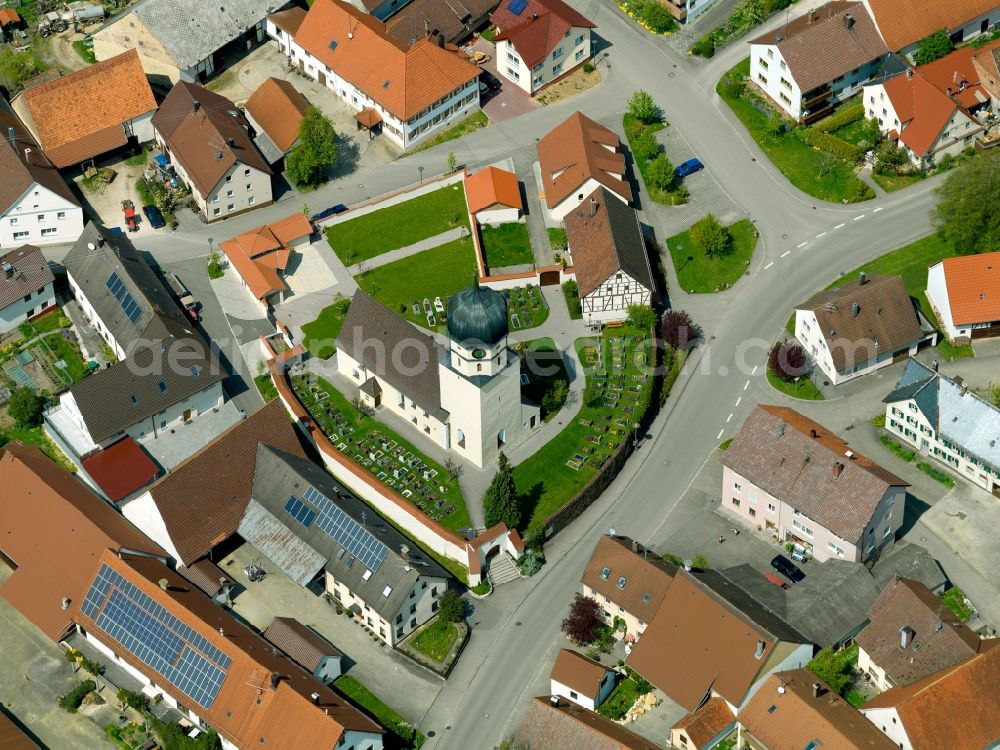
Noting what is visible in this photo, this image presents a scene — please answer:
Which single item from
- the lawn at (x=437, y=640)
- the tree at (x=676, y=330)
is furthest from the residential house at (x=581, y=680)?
the tree at (x=676, y=330)

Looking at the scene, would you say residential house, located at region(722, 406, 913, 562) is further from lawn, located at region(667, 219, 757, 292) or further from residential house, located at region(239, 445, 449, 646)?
residential house, located at region(239, 445, 449, 646)

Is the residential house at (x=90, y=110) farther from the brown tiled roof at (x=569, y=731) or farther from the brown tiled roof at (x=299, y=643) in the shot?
the brown tiled roof at (x=569, y=731)

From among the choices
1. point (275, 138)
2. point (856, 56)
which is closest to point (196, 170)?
point (275, 138)

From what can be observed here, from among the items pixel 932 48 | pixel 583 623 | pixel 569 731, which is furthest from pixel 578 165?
pixel 569 731

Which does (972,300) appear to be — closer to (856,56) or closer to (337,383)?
(856,56)

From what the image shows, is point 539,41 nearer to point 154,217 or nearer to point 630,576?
point 154,217

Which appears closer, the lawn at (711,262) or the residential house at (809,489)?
the residential house at (809,489)
